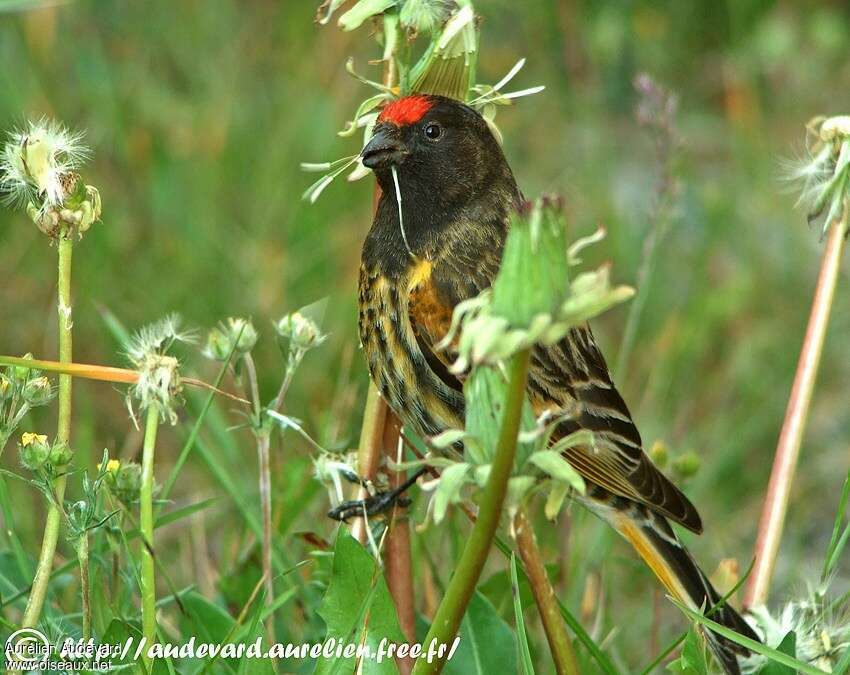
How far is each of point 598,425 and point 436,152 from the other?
75cm

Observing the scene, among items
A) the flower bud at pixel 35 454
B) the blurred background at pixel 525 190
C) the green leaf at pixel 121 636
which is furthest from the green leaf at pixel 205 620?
the flower bud at pixel 35 454

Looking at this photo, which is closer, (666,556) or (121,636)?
(121,636)

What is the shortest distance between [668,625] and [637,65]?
11.7ft

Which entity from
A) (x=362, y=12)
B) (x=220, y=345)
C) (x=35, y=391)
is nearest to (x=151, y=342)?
(x=35, y=391)

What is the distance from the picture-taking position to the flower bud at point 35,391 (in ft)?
7.36

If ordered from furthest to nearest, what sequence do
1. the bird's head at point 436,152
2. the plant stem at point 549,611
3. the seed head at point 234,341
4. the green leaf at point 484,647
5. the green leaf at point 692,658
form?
the bird's head at point 436,152 < the green leaf at point 484,647 < the seed head at point 234,341 < the green leaf at point 692,658 < the plant stem at point 549,611

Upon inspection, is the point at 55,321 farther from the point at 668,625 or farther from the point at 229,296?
the point at 668,625

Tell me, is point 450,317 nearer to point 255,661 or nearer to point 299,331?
point 299,331

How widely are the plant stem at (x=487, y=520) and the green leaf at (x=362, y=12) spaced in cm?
90

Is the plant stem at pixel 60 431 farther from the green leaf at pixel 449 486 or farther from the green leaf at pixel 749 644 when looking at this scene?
the green leaf at pixel 749 644

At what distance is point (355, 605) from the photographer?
2.38 m

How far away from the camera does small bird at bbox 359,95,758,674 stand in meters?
3.06

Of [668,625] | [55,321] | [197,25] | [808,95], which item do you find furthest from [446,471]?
[808,95]

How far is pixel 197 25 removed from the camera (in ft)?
20.8
